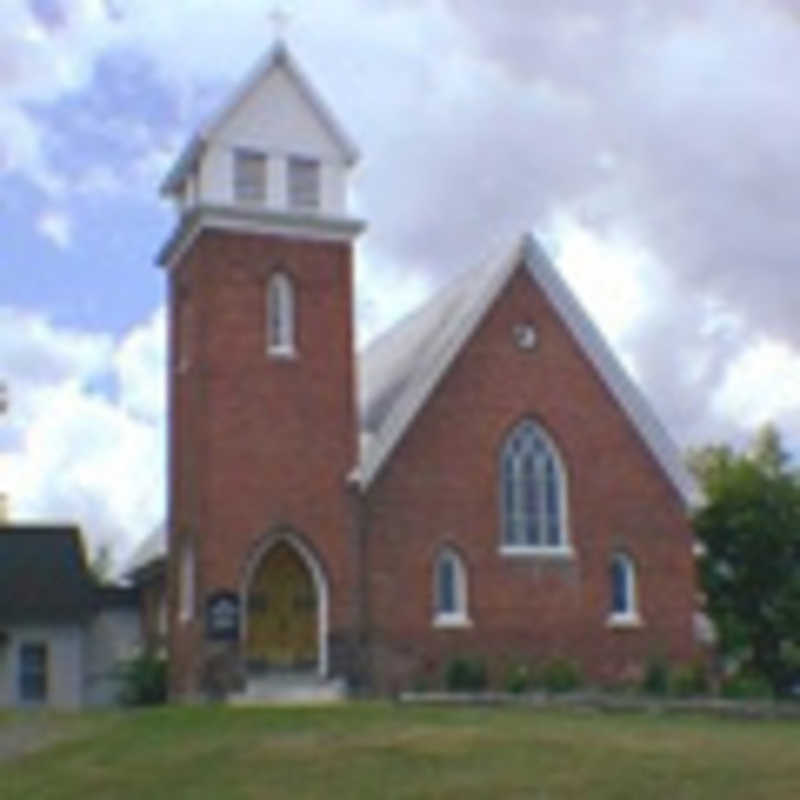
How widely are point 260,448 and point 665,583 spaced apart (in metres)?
9.64

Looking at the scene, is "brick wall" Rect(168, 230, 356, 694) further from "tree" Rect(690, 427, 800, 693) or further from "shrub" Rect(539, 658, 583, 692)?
"tree" Rect(690, 427, 800, 693)

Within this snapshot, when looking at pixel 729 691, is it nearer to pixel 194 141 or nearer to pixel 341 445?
pixel 341 445

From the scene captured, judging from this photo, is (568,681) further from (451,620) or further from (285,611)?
(285,611)

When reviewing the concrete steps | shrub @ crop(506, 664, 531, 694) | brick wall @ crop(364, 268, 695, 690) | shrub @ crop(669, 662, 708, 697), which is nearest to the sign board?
the concrete steps

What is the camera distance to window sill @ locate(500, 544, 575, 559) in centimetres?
3600

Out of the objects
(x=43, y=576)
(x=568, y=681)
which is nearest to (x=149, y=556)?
(x=43, y=576)

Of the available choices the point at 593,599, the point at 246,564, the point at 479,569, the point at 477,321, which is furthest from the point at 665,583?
the point at 246,564

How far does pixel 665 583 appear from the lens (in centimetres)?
3753

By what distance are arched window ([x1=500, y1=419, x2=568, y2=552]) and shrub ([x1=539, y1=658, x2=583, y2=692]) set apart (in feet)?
8.83

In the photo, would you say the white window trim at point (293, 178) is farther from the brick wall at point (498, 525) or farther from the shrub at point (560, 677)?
the shrub at point (560, 677)

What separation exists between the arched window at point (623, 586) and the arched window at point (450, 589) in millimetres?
3692

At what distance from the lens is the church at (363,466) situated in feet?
113

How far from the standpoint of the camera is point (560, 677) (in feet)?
112

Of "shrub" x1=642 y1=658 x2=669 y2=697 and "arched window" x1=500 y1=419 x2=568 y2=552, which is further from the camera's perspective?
"arched window" x1=500 y1=419 x2=568 y2=552
